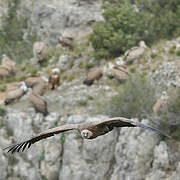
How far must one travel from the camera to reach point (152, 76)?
1440cm

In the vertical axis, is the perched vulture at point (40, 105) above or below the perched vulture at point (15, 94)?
below

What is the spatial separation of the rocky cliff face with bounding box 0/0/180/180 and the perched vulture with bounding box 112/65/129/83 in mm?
526

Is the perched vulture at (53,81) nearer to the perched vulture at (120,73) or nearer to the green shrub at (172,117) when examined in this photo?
the perched vulture at (120,73)

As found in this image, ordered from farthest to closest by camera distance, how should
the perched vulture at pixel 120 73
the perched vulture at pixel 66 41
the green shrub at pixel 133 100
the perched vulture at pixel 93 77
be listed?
the perched vulture at pixel 66 41 < the perched vulture at pixel 93 77 < the perched vulture at pixel 120 73 < the green shrub at pixel 133 100

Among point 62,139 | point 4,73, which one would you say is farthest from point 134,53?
point 4,73

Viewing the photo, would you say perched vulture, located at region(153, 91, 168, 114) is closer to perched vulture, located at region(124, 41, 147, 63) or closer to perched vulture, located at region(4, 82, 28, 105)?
perched vulture, located at region(124, 41, 147, 63)

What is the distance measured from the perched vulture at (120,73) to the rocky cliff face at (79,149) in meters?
0.53

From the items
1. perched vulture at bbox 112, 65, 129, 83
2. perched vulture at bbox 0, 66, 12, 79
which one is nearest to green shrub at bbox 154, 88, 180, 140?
perched vulture at bbox 112, 65, 129, 83

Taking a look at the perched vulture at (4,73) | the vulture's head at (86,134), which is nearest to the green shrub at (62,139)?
the perched vulture at (4,73)

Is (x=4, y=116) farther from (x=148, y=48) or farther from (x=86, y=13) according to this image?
(x=86, y=13)

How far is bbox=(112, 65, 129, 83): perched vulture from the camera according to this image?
1531cm

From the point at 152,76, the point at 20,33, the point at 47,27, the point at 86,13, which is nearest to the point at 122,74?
the point at 152,76

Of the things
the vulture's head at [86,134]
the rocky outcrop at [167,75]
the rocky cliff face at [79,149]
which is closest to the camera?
the vulture's head at [86,134]

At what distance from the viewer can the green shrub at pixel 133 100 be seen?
43.0ft
